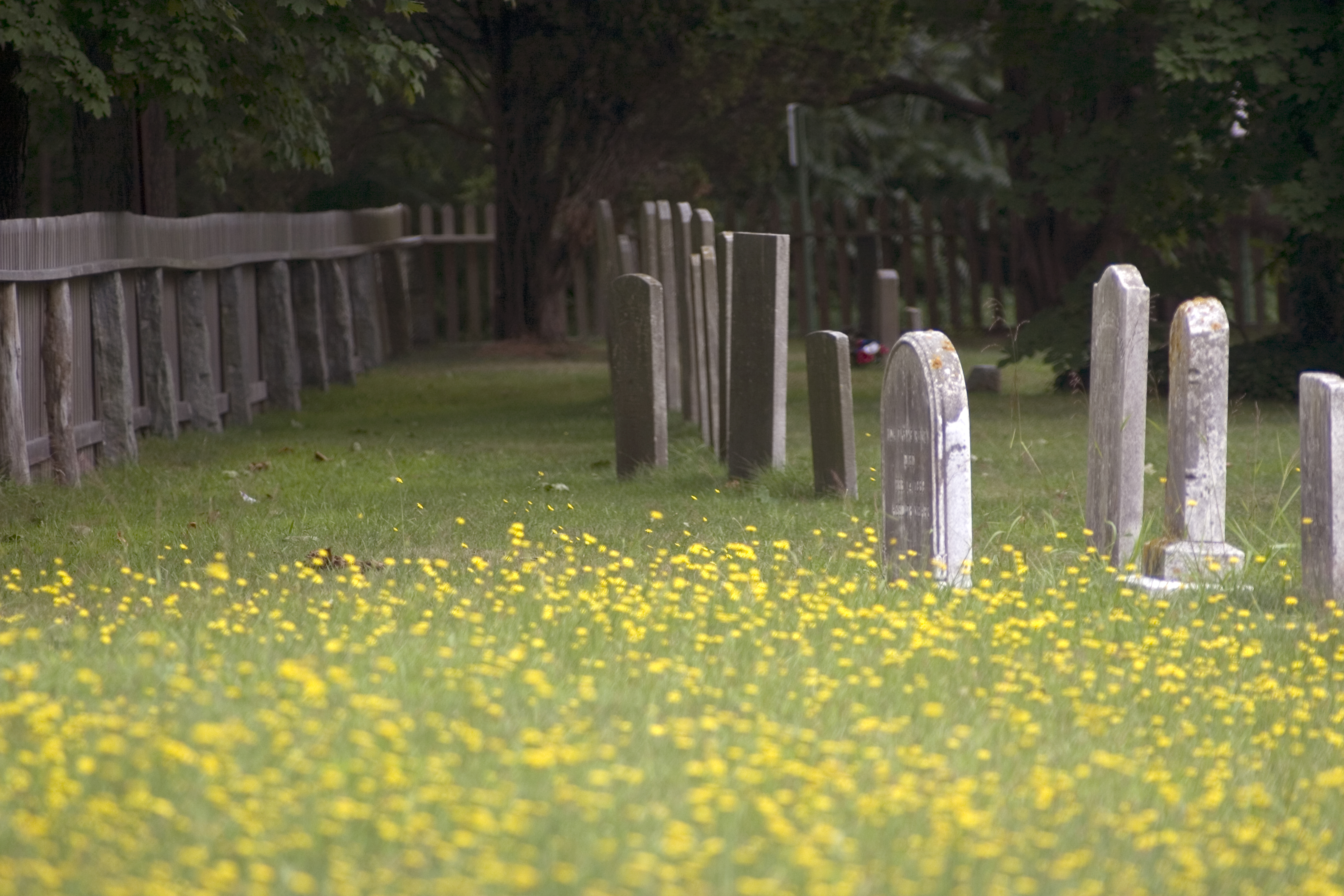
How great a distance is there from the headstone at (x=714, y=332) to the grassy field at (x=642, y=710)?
6.80ft

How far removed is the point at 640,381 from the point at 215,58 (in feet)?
12.2

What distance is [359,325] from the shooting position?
19875mm

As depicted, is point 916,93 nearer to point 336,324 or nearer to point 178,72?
point 336,324

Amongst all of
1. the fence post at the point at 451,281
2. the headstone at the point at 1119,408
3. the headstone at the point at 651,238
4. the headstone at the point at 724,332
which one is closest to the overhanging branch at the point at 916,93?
the fence post at the point at 451,281

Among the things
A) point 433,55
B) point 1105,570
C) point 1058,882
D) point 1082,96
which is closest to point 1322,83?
point 1082,96

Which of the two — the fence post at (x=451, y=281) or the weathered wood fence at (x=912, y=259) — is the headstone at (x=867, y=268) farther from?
the fence post at (x=451, y=281)

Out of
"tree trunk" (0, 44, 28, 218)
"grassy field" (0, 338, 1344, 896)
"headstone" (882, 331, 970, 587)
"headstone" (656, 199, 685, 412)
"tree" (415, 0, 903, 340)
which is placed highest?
"tree" (415, 0, 903, 340)

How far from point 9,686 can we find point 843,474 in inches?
205

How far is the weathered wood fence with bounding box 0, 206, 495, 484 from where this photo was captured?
10.2 metres

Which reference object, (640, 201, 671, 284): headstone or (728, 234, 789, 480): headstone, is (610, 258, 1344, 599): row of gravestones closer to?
(728, 234, 789, 480): headstone

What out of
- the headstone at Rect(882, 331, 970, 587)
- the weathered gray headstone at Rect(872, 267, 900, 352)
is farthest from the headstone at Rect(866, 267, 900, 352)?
the headstone at Rect(882, 331, 970, 587)

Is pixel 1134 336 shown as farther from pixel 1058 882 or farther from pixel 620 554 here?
pixel 1058 882

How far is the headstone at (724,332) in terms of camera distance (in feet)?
33.3

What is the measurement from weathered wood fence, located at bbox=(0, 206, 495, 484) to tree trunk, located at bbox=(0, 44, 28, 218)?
0.57 m
